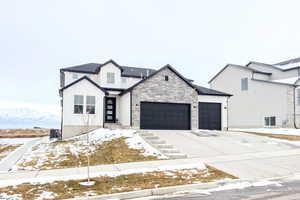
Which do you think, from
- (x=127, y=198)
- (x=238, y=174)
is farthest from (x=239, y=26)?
(x=127, y=198)

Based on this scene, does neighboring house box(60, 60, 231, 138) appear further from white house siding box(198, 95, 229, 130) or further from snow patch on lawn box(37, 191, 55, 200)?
snow patch on lawn box(37, 191, 55, 200)

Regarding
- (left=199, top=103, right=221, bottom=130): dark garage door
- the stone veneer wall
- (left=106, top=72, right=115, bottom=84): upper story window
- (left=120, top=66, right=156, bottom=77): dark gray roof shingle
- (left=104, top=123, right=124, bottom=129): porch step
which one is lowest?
(left=104, top=123, right=124, bottom=129): porch step

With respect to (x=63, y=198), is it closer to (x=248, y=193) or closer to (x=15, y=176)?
(x=15, y=176)

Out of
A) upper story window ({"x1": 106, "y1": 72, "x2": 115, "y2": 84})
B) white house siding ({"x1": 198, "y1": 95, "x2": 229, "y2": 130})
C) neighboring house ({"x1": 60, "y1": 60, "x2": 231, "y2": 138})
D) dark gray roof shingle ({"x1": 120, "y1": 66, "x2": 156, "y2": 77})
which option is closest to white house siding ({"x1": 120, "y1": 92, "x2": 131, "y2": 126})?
neighboring house ({"x1": 60, "y1": 60, "x2": 231, "y2": 138})

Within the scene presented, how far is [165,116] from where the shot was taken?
21.0 metres

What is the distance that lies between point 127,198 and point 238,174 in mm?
4345

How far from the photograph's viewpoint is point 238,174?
846 cm

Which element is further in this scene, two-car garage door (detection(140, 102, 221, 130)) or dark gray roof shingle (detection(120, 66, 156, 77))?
dark gray roof shingle (detection(120, 66, 156, 77))

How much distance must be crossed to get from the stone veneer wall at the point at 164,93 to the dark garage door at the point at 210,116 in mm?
1115

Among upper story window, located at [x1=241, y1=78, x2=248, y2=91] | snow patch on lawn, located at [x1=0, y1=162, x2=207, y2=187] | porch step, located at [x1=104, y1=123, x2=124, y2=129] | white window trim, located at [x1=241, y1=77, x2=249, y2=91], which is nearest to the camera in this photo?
snow patch on lawn, located at [x1=0, y1=162, x2=207, y2=187]

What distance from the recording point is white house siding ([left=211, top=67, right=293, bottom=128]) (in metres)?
26.8

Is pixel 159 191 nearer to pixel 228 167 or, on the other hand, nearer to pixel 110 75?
pixel 228 167

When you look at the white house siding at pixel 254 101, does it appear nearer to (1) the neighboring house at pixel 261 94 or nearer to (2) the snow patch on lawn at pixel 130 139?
(1) the neighboring house at pixel 261 94

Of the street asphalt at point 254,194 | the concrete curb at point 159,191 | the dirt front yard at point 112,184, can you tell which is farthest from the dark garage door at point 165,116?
the street asphalt at point 254,194
